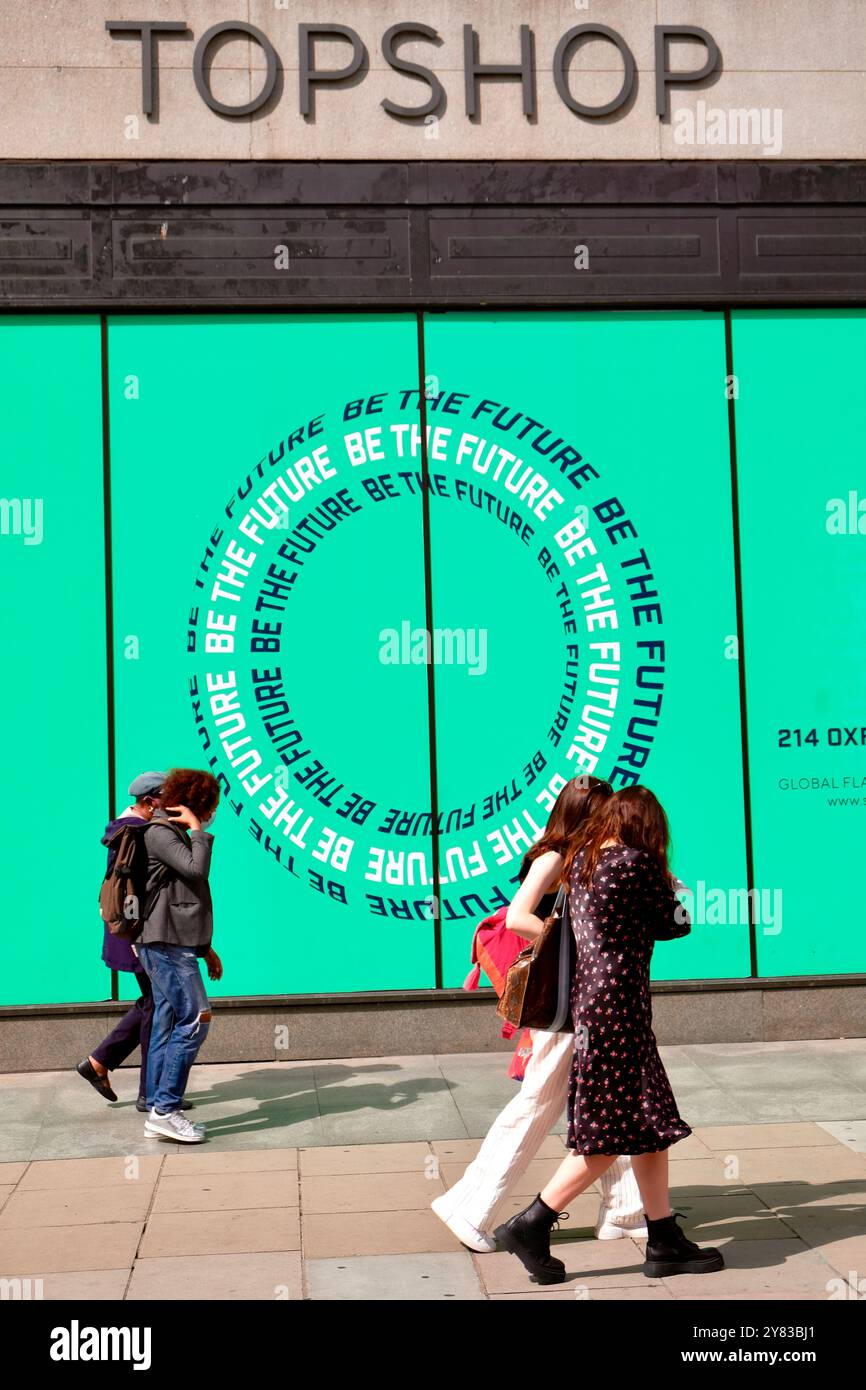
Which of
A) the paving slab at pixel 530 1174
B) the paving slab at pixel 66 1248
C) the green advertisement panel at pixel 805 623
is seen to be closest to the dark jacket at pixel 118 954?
the paving slab at pixel 66 1248

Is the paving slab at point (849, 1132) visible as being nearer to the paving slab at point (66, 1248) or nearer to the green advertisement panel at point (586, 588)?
the paving slab at point (66, 1248)

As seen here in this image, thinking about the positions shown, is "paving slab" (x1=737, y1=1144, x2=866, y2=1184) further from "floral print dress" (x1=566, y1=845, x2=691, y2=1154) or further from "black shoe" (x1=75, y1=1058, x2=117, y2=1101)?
"black shoe" (x1=75, y1=1058, x2=117, y2=1101)

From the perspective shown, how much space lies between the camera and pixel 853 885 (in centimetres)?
927

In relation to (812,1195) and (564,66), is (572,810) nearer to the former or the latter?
(812,1195)

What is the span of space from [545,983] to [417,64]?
20.1 ft

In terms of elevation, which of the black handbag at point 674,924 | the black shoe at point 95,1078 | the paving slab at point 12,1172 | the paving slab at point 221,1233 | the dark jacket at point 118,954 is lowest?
the paving slab at point 12,1172

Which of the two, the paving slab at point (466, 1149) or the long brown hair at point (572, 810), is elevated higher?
the long brown hair at point (572, 810)

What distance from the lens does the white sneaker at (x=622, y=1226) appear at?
18.6 ft

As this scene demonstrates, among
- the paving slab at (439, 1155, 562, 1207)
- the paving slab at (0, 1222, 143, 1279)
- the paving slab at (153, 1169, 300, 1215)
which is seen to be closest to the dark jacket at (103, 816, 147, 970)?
the paving slab at (153, 1169, 300, 1215)

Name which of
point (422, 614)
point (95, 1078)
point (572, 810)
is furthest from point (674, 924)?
point (422, 614)

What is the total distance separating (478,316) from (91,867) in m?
4.02

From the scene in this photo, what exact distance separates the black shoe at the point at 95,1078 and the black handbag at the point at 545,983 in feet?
10.4

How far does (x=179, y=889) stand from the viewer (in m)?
7.30

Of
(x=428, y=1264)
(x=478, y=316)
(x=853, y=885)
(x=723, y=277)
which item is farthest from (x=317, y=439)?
(x=428, y=1264)
